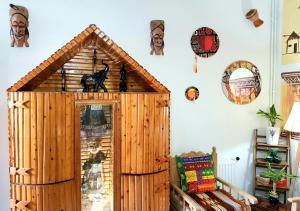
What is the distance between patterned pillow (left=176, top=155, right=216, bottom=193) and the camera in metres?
2.95

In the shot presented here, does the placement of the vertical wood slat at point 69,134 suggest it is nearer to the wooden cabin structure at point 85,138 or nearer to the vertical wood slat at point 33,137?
the wooden cabin structure at point 85,138

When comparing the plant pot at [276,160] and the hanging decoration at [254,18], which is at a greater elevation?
the hanging decoration at [254,18]

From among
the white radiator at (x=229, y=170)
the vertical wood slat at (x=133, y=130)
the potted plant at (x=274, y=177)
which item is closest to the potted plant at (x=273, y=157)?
the potted plant at (x=274, y=177)

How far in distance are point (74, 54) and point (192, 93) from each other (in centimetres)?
158

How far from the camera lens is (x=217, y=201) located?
277cm

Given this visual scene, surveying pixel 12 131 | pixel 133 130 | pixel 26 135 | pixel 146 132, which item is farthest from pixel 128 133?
pixel 12 131

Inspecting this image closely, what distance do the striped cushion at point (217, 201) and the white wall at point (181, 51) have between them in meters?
0.64

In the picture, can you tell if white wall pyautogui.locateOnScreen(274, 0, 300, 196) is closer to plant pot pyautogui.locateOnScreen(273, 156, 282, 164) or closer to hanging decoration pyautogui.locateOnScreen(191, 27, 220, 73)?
plant pot pyautogui.locateOnScreen(273, 156, 282, 164)

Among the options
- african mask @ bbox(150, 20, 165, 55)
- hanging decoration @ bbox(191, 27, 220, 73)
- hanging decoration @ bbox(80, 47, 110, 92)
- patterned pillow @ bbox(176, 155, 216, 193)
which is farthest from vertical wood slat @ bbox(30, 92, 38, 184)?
hanging decoration @ bbox(191, 27, 220, 73)

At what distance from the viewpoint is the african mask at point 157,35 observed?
296 centimetres

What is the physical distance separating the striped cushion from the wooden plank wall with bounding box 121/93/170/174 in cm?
76

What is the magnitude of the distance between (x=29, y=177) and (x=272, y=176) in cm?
273

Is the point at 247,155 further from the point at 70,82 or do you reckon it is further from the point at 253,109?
the point at 70,82

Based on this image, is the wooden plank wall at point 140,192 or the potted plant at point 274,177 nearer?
the wooden plank wall at point 140,192
